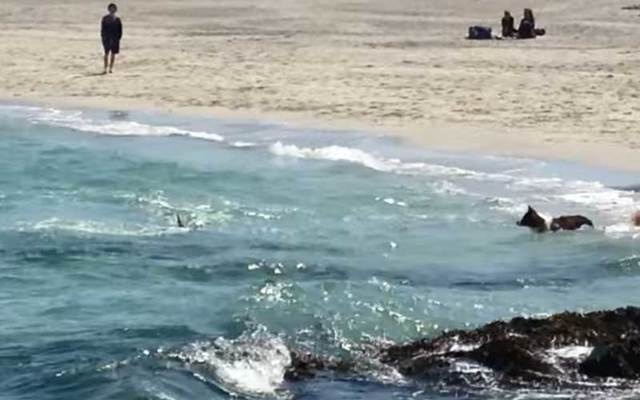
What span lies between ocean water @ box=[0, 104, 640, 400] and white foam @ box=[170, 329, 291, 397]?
0.05 ft

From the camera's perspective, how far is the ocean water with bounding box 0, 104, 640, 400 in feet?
33.0

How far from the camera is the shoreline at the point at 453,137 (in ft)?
60.4

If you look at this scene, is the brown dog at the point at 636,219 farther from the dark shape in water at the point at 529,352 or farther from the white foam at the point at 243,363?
the white foam at the point at 243,363

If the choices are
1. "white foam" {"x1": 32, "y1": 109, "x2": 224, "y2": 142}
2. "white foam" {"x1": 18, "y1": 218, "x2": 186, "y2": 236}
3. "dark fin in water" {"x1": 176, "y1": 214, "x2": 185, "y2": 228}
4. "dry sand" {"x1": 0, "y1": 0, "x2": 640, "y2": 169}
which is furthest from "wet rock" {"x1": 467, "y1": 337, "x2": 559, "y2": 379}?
"white foam" {"x1": 32, "y1": 109, "x2": 224, "y2": 142}

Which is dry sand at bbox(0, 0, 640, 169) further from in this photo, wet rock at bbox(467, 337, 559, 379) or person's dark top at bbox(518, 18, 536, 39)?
wet rock at bbox(467, 337, 559, 379)

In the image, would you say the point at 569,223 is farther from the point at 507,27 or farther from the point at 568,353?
the point at 507,27

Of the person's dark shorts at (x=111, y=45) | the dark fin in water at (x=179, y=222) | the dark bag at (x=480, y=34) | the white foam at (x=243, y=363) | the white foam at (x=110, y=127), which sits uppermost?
the white foam at (x=243, y=363)

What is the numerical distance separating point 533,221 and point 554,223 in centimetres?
24

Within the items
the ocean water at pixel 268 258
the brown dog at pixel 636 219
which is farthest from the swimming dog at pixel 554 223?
the brown dog at pixel 636 219

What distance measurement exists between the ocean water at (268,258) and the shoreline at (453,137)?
36 cm

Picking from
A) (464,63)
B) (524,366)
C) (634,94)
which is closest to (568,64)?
(464,63)

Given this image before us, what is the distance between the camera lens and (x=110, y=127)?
2288cm

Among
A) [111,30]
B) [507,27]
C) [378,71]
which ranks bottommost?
[378,71]

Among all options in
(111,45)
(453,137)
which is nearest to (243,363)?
(453,137)
